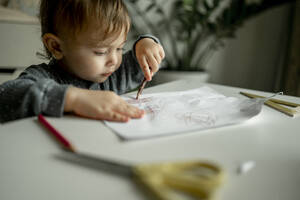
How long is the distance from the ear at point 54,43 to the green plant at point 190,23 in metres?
1.25

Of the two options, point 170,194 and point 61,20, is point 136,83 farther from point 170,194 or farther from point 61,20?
point 170,194

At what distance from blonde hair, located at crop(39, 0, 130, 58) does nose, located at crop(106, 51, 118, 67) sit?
4cm

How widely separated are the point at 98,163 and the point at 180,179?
103 mm

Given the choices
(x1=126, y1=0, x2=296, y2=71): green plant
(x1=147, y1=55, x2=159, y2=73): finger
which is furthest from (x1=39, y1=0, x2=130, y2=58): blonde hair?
(x1=126, y1=0, x2=296, y2=71): green plant

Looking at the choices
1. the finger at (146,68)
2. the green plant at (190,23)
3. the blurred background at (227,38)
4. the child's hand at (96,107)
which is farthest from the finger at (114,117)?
the green plant at (190,23)

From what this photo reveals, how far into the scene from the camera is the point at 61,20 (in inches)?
25.3

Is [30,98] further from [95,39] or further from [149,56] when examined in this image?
[149,56]

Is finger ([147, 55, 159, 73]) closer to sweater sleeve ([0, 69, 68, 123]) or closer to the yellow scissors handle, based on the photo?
sweater sleeve ([0, 69, 68, 123])

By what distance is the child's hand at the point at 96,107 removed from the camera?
1.47ft

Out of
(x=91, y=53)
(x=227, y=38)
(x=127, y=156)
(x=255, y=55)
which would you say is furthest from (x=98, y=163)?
(x=255, y=55)

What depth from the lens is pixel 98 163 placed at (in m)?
0.31

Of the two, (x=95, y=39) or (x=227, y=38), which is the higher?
(x=95, y=39)

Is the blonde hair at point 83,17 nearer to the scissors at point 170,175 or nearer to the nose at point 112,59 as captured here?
the nose at point 112,59

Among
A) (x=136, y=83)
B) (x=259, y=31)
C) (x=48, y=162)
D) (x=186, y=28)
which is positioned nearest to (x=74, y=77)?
(x=136, y=83)
